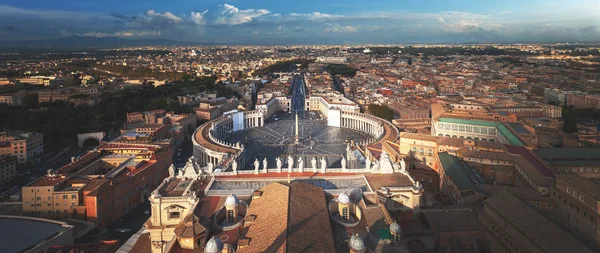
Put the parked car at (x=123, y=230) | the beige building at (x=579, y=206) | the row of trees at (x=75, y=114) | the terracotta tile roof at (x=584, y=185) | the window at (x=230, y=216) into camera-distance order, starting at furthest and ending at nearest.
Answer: the row of trees at (x=75, y=114) → the parked car at (x=123, y=230) → the terracotta tile roof at (x=584, y=185) → the beige building at (x=579, y=206) → the window at (x=230, y=216)

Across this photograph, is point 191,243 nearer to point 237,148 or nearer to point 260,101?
point 237,148

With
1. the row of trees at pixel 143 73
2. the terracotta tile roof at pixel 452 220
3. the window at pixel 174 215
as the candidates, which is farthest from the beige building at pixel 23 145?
the row of trees at pixel 143 73

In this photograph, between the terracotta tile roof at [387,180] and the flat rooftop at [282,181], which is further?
the terracotta tile roof at [387,180]

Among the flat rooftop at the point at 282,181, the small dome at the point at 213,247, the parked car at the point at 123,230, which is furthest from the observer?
the parked car at the point at 123,230

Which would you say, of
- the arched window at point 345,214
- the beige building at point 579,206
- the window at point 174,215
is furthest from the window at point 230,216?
the beige building at point 579,206

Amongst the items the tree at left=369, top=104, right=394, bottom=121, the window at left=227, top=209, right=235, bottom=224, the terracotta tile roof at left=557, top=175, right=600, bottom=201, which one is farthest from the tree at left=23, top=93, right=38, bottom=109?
the terracotta tile roof at left=557, top=175, right=600, bottom=201

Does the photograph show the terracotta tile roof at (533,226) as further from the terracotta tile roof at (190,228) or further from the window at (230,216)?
the terracotta tile roof at (190,228)

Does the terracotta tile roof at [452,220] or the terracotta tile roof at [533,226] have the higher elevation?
the terracotta tile roof at [533,226]

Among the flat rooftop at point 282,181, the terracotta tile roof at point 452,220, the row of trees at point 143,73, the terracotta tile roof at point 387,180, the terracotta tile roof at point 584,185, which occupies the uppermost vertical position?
the row of trees at point 143,73

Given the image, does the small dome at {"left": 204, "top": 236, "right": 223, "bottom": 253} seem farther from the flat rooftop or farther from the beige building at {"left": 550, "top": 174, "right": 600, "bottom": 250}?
the beige building at {"left": 550, "top": 174, "right": 600, "bottom": 250}
